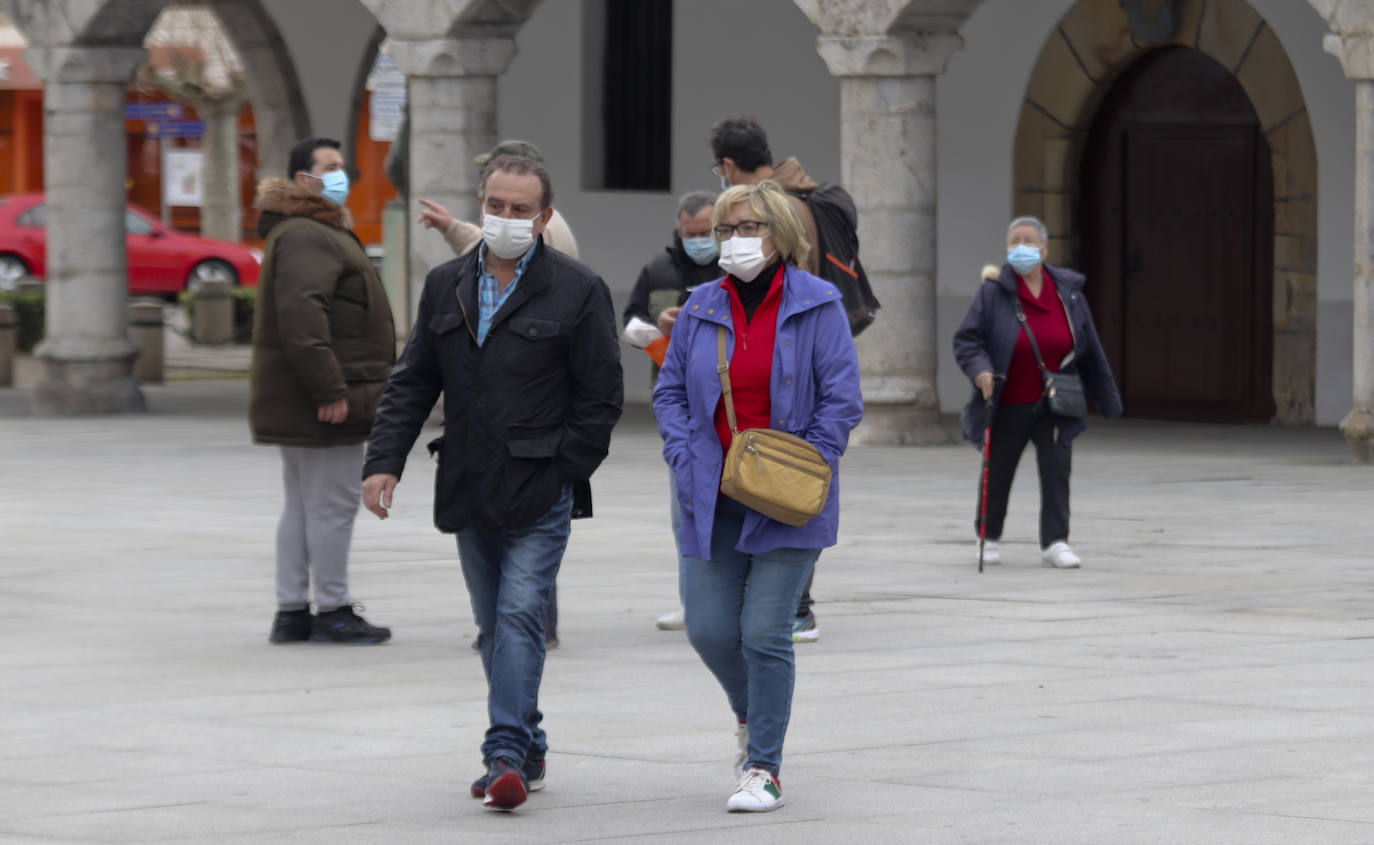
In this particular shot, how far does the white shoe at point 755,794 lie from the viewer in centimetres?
625

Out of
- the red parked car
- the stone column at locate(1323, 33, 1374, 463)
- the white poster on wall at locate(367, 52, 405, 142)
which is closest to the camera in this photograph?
the stone column at locate(1323, 33, 1374, 463)

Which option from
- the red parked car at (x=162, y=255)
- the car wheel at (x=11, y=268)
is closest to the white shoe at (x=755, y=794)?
the car wheel at (x=11, y=268)

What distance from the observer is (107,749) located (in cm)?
713

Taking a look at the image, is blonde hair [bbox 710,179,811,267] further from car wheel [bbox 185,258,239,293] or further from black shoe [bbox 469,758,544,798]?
car wheel [bbox 185,258,239,293]

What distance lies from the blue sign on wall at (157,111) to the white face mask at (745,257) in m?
39.6

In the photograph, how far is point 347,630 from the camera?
904cm

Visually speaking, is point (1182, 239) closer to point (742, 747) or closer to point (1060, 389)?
point (1060, 389)

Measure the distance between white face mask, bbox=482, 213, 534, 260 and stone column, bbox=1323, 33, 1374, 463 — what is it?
895 centimetres

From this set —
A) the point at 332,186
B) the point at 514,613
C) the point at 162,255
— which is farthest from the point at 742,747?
the point at 162,255

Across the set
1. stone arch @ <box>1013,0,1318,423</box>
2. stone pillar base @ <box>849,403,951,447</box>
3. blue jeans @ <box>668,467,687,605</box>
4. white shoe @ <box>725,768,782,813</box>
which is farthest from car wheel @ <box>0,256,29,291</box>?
white shoe @ <box>725,768,782,813</box>

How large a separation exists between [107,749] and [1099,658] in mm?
3232

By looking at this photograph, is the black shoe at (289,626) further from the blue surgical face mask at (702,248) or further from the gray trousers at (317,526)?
the blue surgical face mask at (702,248)

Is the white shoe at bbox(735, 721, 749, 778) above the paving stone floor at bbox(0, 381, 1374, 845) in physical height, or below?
above

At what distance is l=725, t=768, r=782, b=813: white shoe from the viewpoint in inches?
246
